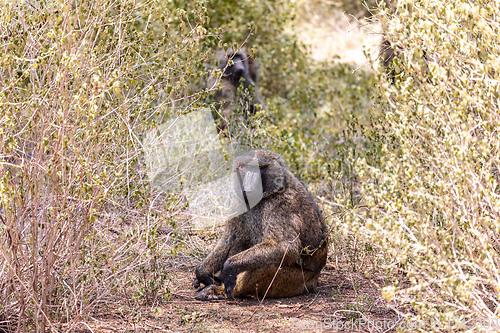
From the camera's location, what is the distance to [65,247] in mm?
3559

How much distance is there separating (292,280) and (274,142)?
2.40 metres

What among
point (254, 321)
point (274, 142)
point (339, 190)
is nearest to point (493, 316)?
point (254, 321)

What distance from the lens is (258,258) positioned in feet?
14.2

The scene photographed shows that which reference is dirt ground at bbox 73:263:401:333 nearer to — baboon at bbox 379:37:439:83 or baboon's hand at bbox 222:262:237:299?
baboon's hand at bbox 222:262:237:299

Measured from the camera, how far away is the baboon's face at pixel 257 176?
14.8 ft

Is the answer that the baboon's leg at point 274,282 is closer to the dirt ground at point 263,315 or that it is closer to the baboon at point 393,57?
the dirt ground at point 263,315

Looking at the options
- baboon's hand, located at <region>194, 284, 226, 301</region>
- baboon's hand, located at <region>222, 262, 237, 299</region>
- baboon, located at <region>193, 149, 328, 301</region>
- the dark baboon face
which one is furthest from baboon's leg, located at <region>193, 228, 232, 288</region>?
the dark baboon face

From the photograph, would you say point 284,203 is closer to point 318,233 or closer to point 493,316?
point 318,233

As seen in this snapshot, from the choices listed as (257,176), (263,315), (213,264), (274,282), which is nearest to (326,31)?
(257,176)

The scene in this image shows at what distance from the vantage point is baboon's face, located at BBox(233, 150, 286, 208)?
14.8ft

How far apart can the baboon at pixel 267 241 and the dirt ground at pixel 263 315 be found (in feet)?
0.39

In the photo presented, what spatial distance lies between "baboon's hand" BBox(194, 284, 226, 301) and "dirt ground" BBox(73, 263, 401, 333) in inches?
2.3

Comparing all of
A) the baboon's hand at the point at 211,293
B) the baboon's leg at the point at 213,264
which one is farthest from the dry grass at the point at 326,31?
the baboon's hand at the point at 211,293

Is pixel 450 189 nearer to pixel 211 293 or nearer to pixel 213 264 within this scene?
pixel 211 293
